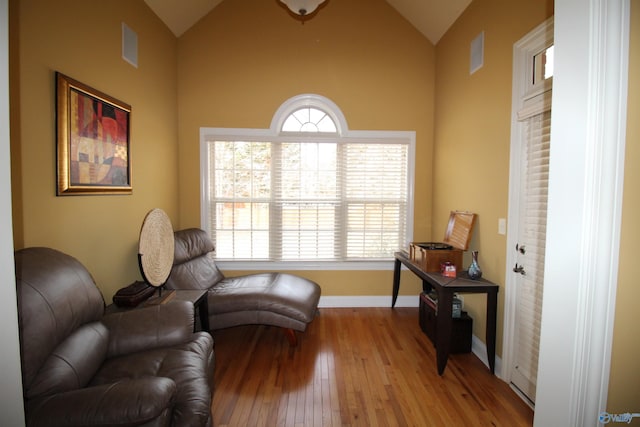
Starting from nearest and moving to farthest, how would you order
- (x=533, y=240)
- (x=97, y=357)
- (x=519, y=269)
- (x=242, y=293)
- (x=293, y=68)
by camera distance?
(x=97, y=357)
(x=533, y=240)
(x=519, y=269)
(x=242, y=293)
(x=293, y=68)

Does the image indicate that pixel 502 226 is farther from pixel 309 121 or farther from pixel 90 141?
pixel 90 141

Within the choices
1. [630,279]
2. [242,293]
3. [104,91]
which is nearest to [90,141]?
[104,91]

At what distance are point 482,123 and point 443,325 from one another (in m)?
1.73

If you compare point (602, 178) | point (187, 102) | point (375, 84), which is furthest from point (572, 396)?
point (187, 102)

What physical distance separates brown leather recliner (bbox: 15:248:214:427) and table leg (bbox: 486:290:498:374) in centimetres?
204

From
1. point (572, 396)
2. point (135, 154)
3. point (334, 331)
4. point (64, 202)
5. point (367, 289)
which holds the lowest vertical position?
point (334, 331)

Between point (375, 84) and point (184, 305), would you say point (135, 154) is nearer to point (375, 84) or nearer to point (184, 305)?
point (184, 305)

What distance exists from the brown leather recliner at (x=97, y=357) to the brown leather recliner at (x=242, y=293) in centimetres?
76

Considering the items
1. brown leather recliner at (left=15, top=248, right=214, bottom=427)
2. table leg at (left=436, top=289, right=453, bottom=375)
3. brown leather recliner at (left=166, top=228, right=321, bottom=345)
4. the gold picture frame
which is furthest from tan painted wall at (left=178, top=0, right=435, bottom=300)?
table leg at (left=436, top=289, right=453, bottom=375)

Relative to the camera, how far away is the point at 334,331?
3.21m

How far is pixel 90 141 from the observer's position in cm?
222

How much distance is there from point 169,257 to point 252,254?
4.11 feet

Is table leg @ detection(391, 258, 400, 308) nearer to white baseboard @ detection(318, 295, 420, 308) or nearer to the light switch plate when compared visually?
white baseboard @ detection(318, 295, 420, 308)

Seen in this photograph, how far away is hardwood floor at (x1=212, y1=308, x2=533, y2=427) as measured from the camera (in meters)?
1.99
